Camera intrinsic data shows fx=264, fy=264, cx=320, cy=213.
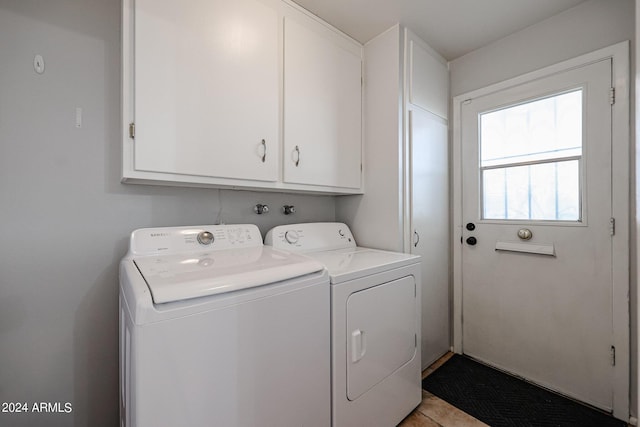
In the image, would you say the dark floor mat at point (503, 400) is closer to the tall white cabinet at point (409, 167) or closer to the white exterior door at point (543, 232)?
the white exterior door at point (543, 232)

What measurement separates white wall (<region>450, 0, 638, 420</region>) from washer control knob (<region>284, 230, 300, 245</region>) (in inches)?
70.6

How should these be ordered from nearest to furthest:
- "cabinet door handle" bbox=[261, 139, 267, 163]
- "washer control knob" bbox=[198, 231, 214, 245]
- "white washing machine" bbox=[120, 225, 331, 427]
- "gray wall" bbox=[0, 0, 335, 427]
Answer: "white washing machine" bbox=[120, 225, 331, 427] → "gray wall" bbox=[0, 0, 335, 427] → "washer control knob" bbox=[198, 231, 214, 245] → "cabinet door handle" bbox=[261, 139, 267, 163]

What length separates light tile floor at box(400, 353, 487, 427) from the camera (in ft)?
4.89

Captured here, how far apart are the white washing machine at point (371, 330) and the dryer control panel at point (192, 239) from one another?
0.58 feet

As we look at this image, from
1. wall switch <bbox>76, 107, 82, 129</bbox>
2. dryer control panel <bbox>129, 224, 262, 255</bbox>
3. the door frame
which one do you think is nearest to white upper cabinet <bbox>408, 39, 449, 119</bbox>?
the door frame

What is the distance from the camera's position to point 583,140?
1.60 metres

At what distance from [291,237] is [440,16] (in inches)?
68.0

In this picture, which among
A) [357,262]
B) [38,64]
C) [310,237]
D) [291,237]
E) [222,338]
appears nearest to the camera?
[222,338]

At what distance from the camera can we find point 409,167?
5.98 feet

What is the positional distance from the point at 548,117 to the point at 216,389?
239 cm

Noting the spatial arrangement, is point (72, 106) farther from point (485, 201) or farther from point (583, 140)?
point (583, 140)

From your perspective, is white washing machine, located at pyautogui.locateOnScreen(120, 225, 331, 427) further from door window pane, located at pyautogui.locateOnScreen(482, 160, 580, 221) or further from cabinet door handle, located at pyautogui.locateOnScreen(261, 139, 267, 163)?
door window pane, located at pyautogui.locateOnScreen(482, 160, 580, 221)

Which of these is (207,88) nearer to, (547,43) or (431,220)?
(431,220)

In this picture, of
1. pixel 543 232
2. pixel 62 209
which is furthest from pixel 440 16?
pixel 62 209
